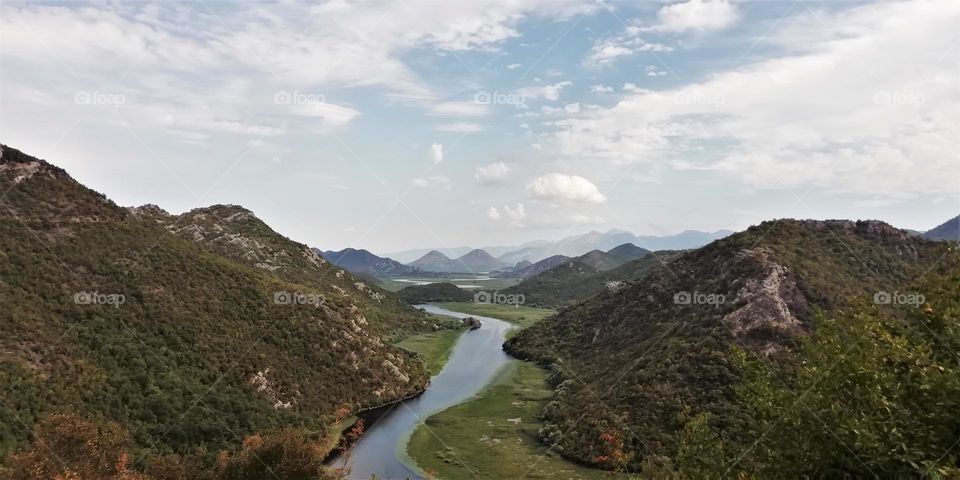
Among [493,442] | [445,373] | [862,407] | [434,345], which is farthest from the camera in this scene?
[434,345]

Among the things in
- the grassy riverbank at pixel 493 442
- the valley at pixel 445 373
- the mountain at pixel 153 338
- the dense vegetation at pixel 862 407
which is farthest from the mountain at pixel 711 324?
the mountain at pixel 153 338

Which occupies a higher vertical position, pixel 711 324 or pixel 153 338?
pixel 153 338

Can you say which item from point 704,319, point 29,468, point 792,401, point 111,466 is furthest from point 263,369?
point 792,401

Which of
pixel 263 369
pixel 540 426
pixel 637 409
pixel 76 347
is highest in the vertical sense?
pixel 76 347

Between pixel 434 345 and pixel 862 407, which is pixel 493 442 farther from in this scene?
pixel 434 345

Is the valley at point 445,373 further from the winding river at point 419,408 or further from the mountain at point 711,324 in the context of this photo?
the winding river at point 419,408

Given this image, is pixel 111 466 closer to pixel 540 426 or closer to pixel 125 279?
pixel 125 279

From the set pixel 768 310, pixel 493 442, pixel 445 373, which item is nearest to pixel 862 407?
pixel 493 442
